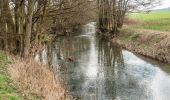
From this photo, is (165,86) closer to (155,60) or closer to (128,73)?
(128,73)

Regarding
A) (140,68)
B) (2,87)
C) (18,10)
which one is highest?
(18,10)

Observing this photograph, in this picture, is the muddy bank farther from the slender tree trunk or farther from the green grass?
the green grass

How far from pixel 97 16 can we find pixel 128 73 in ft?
109

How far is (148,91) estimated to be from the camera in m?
19.9

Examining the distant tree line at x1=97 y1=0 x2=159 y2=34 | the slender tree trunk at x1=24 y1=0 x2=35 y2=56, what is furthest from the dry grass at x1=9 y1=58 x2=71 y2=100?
the distant tree line at x1=97 y1=0 x2=159 y2=34

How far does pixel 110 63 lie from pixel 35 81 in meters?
14.6

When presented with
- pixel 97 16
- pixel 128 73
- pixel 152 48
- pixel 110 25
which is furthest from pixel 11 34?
pixel 97 16

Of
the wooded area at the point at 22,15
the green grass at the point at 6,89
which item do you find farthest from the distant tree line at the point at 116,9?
the green grass at the point at 6,89

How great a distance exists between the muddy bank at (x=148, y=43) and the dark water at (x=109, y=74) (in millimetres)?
889

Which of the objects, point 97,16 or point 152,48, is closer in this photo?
point 152,48

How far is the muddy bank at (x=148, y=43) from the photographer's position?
3017 centimetres

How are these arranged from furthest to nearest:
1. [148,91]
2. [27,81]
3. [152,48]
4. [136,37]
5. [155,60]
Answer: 1. [136,37]
2. [152,48]
3. [155,60]
4. [148,91]
5. [27,81]

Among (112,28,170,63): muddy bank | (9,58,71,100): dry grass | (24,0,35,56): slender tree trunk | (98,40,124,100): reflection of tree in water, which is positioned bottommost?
(98,40,124,100): reflection of tree in water

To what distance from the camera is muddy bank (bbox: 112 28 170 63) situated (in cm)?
3017
